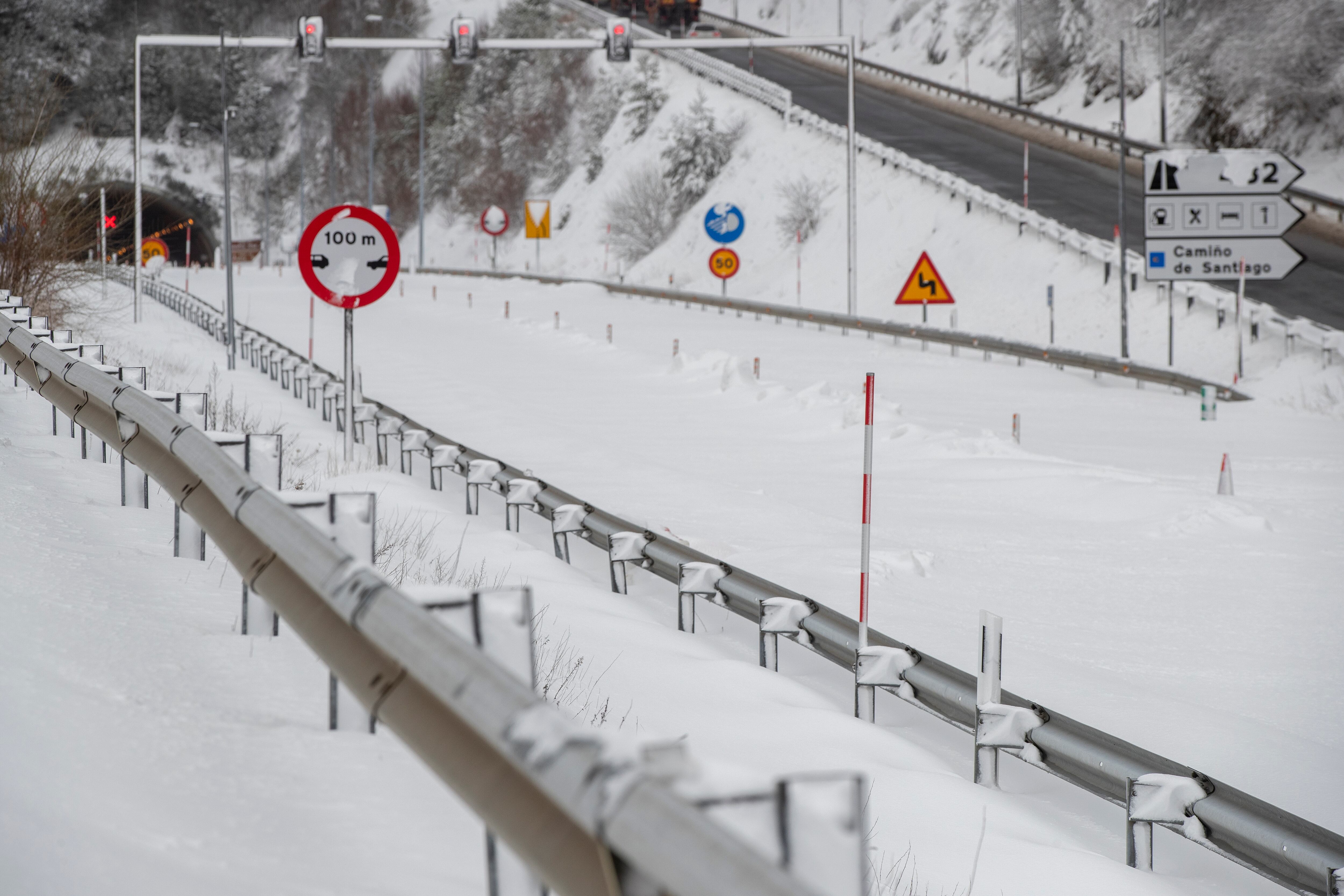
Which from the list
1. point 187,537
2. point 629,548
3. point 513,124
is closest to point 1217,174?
point 629,548

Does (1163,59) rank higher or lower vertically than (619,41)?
higher

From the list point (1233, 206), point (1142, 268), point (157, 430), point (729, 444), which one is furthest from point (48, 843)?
point (1142, 268)

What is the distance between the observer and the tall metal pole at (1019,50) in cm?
6738

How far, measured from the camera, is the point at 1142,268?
36812 millimetres

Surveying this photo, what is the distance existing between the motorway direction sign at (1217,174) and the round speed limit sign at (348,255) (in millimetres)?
19934

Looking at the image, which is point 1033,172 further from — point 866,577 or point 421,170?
point 866,577

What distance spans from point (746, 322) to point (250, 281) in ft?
89.3

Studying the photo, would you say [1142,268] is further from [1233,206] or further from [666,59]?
[666,59]

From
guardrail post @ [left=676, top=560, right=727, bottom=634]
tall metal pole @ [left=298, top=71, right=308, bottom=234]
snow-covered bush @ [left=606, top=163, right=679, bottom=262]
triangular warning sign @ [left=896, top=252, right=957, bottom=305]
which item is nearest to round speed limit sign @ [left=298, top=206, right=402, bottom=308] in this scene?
guardrail post @ [left=676, top=560, right=727, bottom=634]

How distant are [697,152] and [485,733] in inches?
2538

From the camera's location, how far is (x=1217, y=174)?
28719 mm

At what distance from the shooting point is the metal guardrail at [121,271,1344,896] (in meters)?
5.48

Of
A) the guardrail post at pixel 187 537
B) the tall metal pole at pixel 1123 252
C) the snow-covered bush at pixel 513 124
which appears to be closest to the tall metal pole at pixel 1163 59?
the tall metal pole at pixel 1123 252

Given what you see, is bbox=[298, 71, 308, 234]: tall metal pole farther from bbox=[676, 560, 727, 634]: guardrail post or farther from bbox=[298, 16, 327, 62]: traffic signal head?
bbox=[676, 560, 727, 634]: guardrail post
